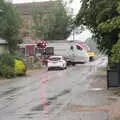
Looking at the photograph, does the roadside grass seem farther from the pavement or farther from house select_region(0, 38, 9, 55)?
house select_region(0, 38, 9, 55)

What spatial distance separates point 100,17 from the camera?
28828mm

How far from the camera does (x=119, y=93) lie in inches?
981

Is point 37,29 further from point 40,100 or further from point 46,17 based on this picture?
point 40,100

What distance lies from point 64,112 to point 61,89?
10861 mm

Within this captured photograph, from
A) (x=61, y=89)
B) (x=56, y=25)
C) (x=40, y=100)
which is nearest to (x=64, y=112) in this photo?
(x=40, y=100)

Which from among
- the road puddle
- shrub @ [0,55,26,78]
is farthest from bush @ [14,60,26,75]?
the road puddle

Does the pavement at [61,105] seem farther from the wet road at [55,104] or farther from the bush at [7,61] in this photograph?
the bush at [7,61]

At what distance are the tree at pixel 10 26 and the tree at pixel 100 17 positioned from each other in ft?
76.2

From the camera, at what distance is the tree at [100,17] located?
28.0m

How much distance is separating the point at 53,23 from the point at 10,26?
26779mm

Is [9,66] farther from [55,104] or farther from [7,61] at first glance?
[55,104]

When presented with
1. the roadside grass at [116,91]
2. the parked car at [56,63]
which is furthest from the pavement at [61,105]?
the parked car at [56,63]

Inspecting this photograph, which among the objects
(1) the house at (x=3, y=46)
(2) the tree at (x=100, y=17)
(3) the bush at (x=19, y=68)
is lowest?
(3) the bush at (x=19, y=68)

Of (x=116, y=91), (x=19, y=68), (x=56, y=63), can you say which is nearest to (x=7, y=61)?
(x=19, y=68)
